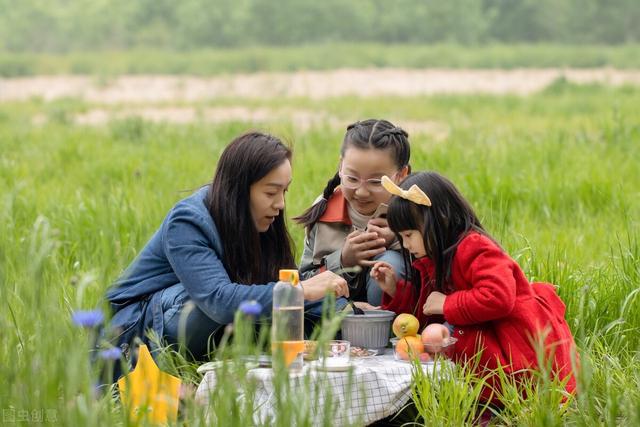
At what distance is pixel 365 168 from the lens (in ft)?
13.5

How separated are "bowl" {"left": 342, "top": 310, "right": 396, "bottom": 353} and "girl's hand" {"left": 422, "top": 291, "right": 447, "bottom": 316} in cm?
17

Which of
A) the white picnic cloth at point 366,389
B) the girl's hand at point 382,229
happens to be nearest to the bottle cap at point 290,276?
the white picnic cloth at point 366,389

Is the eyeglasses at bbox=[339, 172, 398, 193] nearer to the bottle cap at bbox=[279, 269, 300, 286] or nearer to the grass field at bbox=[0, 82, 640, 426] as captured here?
the grass field at bbox=[0, 82, 640, 426]

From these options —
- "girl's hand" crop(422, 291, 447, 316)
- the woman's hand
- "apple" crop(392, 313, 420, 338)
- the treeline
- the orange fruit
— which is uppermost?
the treeline

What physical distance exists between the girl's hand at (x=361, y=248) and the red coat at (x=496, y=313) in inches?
16.5

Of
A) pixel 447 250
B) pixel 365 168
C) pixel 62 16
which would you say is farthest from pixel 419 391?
pixel 62 16

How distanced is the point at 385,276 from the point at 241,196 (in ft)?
1.78

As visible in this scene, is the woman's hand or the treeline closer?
the woman's hand

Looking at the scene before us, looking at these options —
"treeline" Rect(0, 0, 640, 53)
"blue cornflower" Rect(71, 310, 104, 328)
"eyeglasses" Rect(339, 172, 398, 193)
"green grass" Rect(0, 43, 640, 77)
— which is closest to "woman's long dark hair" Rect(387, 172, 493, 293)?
"eyeglasses" Rect(339, 172, 398, 193)

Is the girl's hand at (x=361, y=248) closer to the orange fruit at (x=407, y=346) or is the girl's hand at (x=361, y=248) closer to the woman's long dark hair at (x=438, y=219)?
the woman's long dark hair at (x=438, y=219)

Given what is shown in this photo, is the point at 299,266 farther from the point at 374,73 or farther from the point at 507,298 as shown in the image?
the point at 374,73

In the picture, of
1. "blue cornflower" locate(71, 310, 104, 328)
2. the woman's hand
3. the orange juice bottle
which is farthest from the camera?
the woman's hand

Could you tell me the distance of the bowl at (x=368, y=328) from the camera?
377 cm

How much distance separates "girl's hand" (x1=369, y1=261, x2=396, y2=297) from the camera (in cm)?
386
